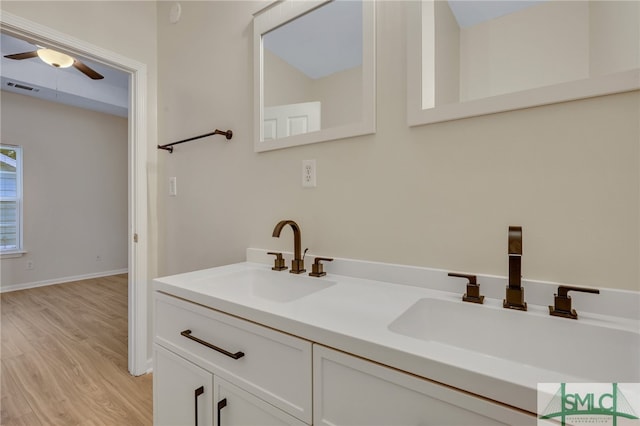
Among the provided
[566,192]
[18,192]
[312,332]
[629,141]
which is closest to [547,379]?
[312,332]

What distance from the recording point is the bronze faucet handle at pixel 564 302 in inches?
29.5

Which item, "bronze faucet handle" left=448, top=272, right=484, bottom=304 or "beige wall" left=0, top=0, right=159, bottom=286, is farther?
"beige wall" left=0, top=0, right=159, bottom=286

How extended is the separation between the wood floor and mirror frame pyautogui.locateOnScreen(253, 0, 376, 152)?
1.68 metres

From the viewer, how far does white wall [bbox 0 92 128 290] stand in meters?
A: 4.18

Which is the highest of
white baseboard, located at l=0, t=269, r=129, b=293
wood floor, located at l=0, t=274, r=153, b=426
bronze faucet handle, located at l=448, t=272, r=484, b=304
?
bronze faucet handle, located at l=448, t=272, r=484, b=304

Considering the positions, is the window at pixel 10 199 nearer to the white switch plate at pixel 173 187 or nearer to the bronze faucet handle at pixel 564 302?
the white switch plate at pixel 173 187

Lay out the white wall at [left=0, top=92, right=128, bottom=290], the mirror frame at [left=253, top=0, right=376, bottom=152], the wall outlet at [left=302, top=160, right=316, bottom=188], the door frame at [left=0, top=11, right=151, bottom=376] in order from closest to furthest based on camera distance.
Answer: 1. the mirror frame at [left=253, top=0, right=376, bottom=152]
2. the wall outlet at [left=302, top=160, right=316, bottom=188]
3. the door frame at [left=0, top=11, right=151, bottom=376]
4. the white wall at [left=0, top=92, right=128, bottom=290]

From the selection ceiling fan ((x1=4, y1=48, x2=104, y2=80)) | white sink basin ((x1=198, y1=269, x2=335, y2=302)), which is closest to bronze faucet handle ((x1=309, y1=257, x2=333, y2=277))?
white sink basin ((x1=198, y1=269, x2=335, y2=302))

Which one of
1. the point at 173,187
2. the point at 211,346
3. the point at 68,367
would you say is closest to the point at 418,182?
the point at 211,346

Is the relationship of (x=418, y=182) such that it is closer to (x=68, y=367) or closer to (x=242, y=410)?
(x=242, y=410)

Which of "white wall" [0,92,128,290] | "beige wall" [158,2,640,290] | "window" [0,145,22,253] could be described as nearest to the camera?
"beige wall" [158,2,640,290]

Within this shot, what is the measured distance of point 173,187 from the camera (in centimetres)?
204

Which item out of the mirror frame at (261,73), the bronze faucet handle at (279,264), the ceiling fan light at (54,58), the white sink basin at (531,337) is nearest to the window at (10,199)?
the ceiling fan light at (54,58)

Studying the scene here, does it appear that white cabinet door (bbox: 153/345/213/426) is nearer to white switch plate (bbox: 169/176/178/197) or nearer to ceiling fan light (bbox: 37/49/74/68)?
white switch plate (bbox: 169/176/178/197)
